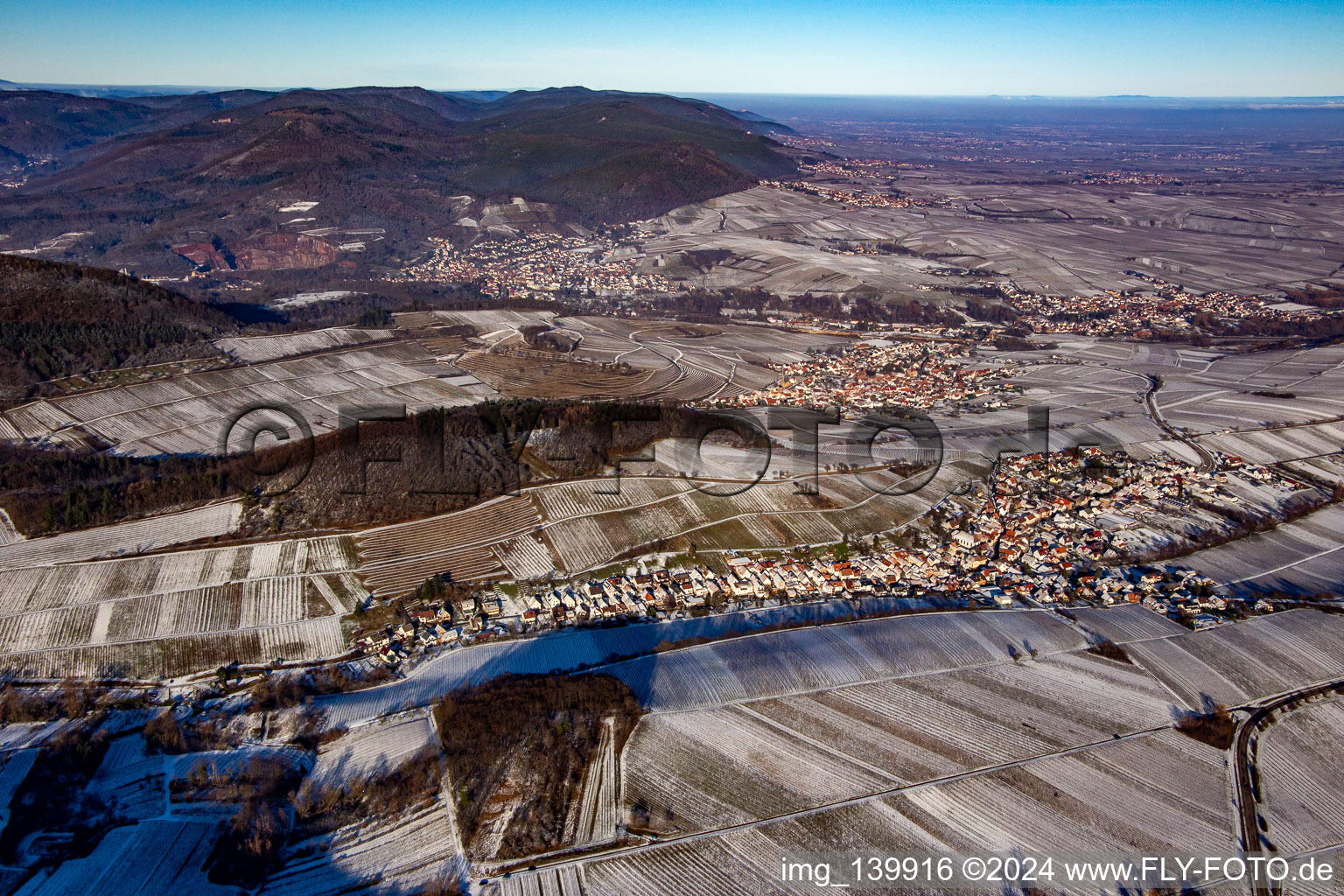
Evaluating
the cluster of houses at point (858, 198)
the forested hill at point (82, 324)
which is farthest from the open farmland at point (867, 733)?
the cluster of houses at point (858, 198)

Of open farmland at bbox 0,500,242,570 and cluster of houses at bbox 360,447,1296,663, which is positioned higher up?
open farmland at bbox 0,500,242,570

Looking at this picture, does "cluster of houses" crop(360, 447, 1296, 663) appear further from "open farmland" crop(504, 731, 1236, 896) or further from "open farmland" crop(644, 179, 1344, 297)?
"open farmland" crop(644, 179, 1344, 297)

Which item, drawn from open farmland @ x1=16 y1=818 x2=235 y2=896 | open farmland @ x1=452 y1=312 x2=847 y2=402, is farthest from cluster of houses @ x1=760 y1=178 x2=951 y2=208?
open farmland @ x1=16 y1=818 x2=235 y2=896

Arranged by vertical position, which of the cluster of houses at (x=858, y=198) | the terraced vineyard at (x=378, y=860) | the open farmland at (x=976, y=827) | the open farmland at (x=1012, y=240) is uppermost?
the cluster of houses at (x=858, y=198)

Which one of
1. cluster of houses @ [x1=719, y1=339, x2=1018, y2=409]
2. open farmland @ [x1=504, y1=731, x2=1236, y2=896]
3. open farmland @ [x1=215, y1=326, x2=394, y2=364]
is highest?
open farmland @ [x1=215, y1=326, x2=394, y2=364]

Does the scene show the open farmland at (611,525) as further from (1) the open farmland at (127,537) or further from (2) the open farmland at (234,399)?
(2) the open farmland at (234,399)

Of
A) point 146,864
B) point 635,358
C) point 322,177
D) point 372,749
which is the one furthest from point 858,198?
point 146,864
